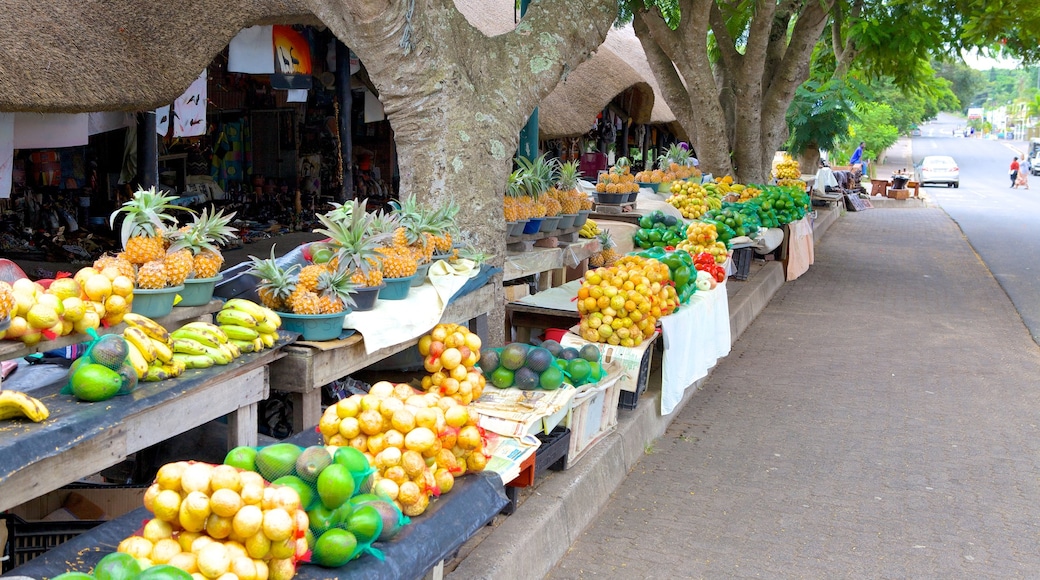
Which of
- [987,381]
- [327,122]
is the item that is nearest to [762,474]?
[987,381]

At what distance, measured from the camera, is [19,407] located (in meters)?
2.96

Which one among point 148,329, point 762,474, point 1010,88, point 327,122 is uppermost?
point 1010,88

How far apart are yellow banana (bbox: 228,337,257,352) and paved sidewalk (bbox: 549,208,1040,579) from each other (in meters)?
1.93

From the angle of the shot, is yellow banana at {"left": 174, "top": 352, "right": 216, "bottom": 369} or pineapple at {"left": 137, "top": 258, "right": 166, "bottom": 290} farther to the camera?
pineapple at {"left": 137, "top": 258, "right": 166, "bottom": 290}

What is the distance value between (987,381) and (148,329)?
7693 mm

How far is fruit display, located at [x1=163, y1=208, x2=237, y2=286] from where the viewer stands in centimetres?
400

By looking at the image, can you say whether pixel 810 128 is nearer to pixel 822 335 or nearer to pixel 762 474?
pixel 822 335

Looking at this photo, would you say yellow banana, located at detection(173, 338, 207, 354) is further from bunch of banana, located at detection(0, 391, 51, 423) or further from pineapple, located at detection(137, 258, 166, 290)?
bunch of banana, located at detection(0, 391, 51, 423)

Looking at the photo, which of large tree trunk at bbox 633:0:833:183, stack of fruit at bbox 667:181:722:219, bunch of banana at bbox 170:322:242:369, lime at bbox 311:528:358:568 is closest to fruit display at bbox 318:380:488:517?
lime at bbox 311:528:358:568

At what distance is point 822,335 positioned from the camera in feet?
33.7

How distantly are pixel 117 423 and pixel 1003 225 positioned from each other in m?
25.3

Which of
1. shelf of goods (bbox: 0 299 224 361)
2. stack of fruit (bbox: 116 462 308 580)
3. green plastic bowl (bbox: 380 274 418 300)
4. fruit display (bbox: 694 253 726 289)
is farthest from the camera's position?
fruit display (bbox: 694 253 726 289)

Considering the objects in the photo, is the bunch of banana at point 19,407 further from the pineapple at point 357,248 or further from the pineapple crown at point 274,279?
the pineapple at point 357,248

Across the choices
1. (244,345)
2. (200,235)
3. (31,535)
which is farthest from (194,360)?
(31,535)
